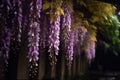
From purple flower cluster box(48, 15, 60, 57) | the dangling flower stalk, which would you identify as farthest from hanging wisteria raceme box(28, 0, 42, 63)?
purple flower cluster box(48, 15, 60, 57)

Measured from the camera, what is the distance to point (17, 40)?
764cm

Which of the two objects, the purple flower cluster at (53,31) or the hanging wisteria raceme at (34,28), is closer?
the hanging wisteria raceme at (34,28)

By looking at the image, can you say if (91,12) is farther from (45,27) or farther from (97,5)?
(45,27)

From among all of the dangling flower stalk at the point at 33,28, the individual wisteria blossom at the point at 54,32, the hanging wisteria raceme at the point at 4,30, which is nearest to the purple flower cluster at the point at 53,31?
the individual wisteria blossom at the point at 54,32

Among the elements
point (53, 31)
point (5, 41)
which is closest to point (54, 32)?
point (53, 31)

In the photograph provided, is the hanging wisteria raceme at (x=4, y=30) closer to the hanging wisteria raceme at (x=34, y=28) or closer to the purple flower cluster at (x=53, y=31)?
the hanging wisteria raceme at (x=34, y=28)

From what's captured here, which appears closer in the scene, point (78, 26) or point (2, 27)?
point (2, 27)

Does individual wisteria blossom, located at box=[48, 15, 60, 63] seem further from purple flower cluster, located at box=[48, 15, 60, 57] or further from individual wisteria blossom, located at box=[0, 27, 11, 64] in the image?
individual wisteria blossom, located at box=[0, 27, 11, 64]

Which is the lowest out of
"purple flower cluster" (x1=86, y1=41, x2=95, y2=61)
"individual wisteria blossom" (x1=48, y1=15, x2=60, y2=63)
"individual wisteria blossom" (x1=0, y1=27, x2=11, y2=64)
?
"individual wisteria blossom" (x1=0, y1=27, x2=11, y2=64)

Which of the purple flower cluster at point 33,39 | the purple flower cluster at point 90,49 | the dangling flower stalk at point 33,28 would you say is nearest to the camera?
the dangling flower stalk at point 33,28

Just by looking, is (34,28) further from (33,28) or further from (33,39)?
(33,39)

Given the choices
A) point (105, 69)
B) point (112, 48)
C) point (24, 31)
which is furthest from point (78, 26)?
point (105, 69)

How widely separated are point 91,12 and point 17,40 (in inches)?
134

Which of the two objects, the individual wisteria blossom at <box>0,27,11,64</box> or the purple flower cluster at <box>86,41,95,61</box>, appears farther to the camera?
the purple flower cluster at <box>86,41,95,61</box>
